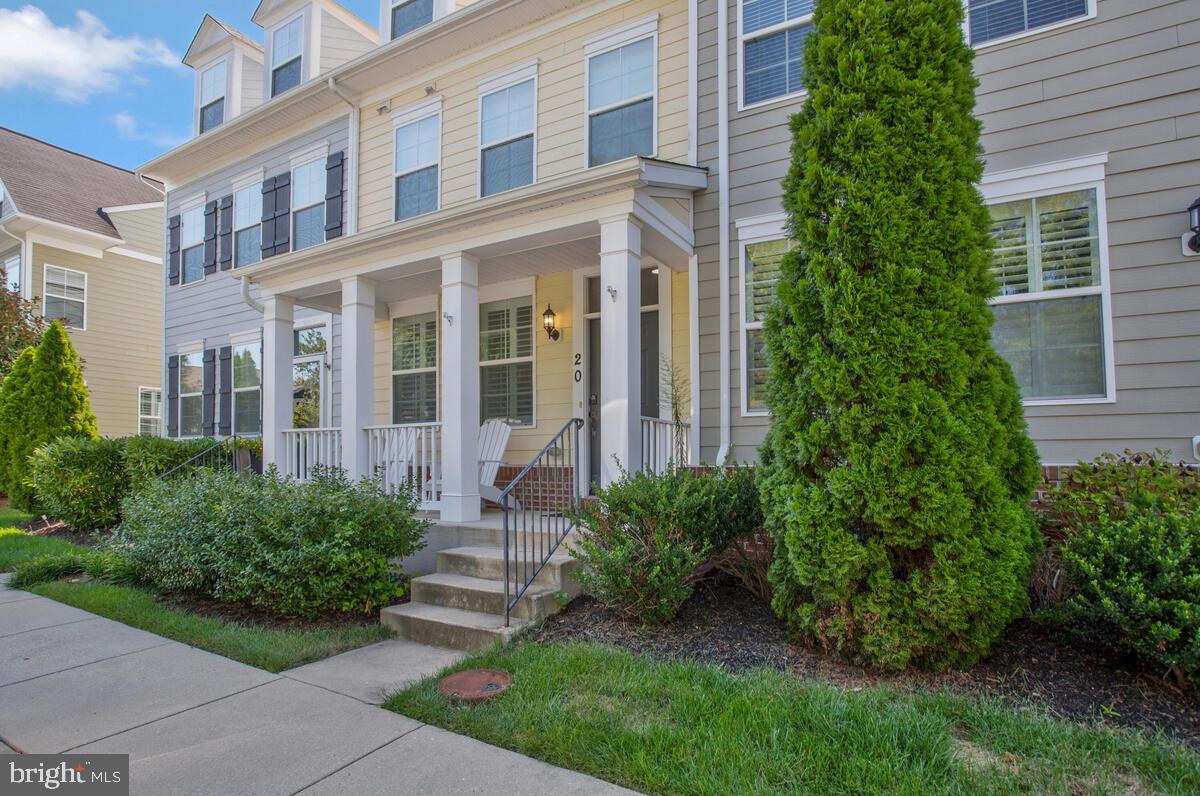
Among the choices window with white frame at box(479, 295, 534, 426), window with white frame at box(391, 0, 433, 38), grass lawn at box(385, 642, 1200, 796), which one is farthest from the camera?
window with white frame at box(391, 0, 433, 38)

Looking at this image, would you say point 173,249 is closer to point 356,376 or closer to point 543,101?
point 356,376

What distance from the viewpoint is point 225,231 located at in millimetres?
10477

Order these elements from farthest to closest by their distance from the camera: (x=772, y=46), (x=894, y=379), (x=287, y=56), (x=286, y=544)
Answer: (x=287, y=56)
(x=772, y=46)
(x=286, y=544)
(x=894, y=379)

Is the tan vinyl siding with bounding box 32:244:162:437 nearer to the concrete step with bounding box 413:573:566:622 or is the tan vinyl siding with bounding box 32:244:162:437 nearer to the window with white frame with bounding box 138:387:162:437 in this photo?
the window with white frame with bounding box 138:387:162:437

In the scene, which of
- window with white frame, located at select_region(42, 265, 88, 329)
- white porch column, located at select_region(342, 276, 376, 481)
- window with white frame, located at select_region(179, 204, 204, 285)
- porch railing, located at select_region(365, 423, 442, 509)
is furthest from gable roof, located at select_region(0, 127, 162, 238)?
porch railing, located at select_region(365, 423, 442, 509)

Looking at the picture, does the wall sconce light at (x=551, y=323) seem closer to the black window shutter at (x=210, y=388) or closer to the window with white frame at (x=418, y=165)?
the window with white frame at (x=418, y=165)

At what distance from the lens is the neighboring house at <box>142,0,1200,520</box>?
15.1 feet

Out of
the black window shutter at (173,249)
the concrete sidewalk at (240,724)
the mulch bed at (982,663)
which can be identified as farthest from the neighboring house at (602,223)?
the concrete sidewalk at (240,724)

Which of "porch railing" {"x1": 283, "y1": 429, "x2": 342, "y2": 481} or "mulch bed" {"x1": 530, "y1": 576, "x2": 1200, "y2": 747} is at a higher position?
"porch railing" {"x1": 283, "y1": 429, "x2": 342, "y2": 481}

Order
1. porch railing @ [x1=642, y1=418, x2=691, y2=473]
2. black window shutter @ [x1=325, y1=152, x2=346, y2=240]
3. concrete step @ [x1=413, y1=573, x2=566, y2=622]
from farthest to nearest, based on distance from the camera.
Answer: black window shutter @ [x1=325, y1=152, x2=346, y2=240] → porch railing @ [x1=642, y1=418, x2=691, y2=473] → concrete step @ [x1=413, y1=573, x2=566, y2=622]

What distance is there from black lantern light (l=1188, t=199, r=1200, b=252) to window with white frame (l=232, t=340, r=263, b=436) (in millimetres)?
10658

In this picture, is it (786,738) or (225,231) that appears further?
(225,231)

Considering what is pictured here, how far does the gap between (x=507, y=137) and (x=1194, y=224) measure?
6250 mm

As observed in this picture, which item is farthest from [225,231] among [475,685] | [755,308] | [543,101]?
[475,685]
